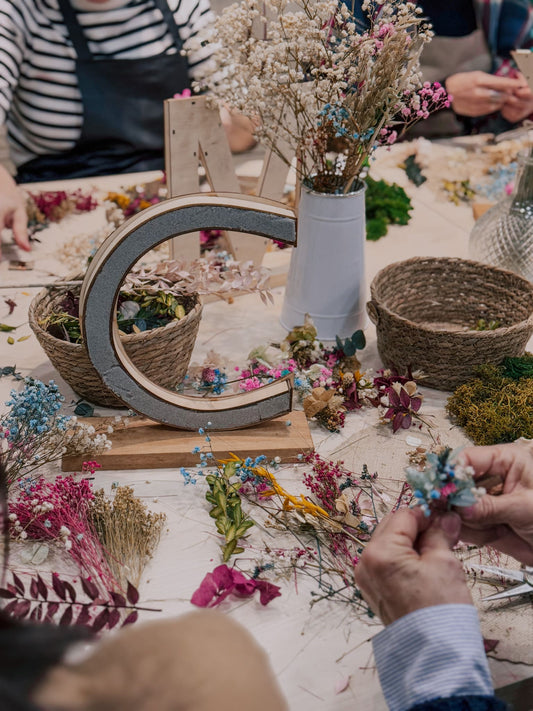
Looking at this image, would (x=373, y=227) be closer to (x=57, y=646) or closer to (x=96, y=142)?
(x=96, y=142)

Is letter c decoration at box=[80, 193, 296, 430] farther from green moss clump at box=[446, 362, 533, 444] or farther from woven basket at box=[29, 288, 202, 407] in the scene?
green moss clump at box=[446, 362, 533, 444]

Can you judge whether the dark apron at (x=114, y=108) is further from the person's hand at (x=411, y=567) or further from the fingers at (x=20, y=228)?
the person's hand at (x=411, y=567)

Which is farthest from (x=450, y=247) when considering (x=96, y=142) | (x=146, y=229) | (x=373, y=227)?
(x=96, y=142)

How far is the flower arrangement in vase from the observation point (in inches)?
47.6

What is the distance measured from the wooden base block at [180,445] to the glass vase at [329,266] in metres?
0.34

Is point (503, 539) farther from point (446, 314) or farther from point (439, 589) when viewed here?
point (446, 314)

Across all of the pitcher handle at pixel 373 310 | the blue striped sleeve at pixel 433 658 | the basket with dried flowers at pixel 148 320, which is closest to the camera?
the blue striped sleeve at pixel 433 658

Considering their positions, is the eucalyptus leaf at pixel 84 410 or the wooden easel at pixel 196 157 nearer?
the eucalyptus leaf at pixel 84 410

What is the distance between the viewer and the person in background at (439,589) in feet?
2.13

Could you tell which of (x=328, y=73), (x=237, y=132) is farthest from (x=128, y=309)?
(x=237, y=132)

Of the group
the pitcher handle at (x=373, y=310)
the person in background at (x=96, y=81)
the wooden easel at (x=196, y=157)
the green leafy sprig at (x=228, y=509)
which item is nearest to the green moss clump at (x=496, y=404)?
the pitcher handle at (x=373, y=310)

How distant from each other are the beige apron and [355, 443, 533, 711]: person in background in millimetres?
1841

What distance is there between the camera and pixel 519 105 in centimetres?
244

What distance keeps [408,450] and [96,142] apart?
152cm
